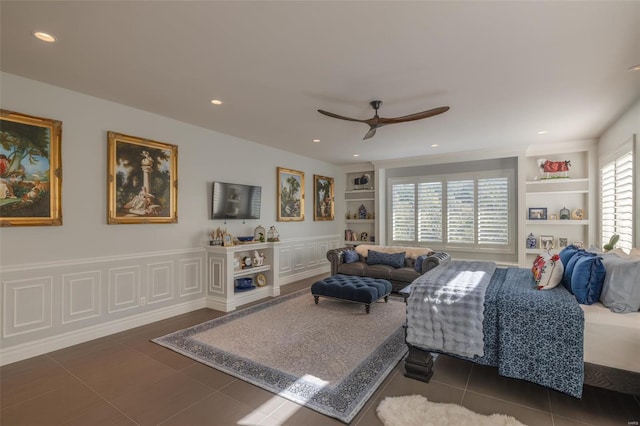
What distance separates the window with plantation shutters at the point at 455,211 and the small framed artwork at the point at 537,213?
1.13 ft

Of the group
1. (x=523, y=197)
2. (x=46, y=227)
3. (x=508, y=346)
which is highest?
(x=523, y=197)

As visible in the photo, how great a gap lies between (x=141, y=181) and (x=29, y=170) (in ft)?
3.62

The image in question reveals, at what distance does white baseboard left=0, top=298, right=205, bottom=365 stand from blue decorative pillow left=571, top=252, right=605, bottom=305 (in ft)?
15.1

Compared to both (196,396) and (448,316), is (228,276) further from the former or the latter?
(448,316)

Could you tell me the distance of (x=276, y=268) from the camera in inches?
216

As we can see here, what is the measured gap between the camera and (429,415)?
2.14 meters

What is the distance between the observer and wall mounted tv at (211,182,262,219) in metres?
4.91

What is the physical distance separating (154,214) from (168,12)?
278 cm

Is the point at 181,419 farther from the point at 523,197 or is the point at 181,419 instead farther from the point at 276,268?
the point at 523,197

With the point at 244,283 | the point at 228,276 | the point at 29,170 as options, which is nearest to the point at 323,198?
the point at 244,283

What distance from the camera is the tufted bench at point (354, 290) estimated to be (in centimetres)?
428

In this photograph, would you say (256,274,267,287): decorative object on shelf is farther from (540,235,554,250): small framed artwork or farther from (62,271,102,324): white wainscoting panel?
(540,235,554,250): small framed artwork

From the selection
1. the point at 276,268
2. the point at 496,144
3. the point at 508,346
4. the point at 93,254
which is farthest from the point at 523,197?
the point at 93,254

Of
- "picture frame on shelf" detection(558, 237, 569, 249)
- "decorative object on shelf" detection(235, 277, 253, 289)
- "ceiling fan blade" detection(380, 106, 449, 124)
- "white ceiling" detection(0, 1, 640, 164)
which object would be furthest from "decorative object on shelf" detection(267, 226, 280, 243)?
"picture frame on shelf" detection(558, 237, 569, 249)
